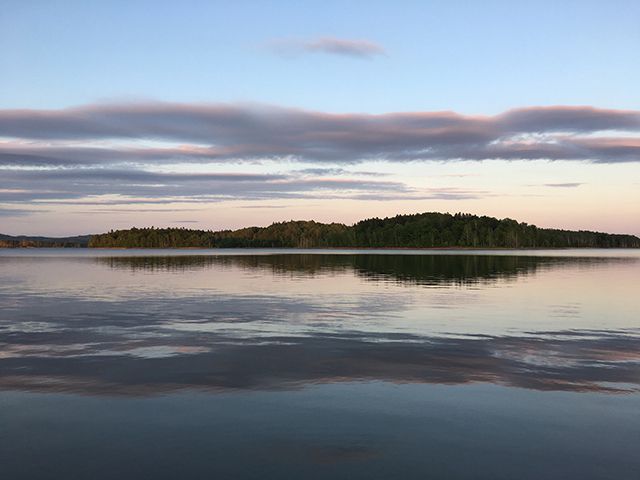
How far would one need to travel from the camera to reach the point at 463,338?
27.0 m

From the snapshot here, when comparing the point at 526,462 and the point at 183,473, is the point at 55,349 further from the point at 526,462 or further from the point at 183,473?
→ the point at 526,462

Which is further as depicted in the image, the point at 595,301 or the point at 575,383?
the point at 595,301

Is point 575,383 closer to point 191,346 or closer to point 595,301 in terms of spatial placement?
point 191,346

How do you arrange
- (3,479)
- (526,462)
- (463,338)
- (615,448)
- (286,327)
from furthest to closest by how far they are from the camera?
(286,327)
(463,338)
(615,448)
(526,462)
(3,479)

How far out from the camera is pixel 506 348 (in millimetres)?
24406

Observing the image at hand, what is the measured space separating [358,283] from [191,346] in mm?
38035

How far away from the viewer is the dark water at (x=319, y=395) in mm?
11875

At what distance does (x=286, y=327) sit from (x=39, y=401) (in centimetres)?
1551

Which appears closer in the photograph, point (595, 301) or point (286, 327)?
point (286, 327)

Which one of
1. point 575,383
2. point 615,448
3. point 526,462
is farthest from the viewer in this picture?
point 575,383

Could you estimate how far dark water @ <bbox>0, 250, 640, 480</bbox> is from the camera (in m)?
11.9

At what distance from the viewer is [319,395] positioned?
55.1 feet

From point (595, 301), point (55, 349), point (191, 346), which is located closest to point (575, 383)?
point (191, 346)

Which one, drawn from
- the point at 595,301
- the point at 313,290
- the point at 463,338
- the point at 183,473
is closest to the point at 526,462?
the point at 183,473
